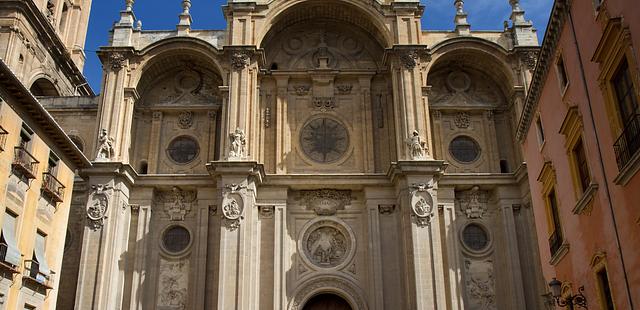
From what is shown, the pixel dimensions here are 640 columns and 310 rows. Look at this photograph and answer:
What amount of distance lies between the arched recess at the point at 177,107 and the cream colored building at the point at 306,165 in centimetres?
7

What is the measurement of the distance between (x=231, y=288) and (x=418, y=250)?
737cm

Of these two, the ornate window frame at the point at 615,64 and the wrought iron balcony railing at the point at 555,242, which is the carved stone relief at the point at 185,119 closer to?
the wrought iron balcony railing at the point at 555,242

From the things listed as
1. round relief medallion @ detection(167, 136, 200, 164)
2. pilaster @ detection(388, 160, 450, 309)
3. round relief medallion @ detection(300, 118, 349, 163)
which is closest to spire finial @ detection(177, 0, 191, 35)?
round relief medallion @ detection(167, 136, 200, 164)

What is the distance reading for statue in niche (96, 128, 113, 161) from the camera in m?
25.6

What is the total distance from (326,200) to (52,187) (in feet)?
37.0

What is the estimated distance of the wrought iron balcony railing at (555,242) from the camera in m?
18.2

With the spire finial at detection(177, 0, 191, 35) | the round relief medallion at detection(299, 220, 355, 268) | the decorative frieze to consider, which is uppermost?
the spire finial at detection(177, 0, 191, 35)

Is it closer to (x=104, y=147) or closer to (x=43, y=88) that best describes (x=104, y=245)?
(x=104, y=147)

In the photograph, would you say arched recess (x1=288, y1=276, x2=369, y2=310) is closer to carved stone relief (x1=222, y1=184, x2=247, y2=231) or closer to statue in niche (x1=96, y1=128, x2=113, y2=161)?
carved stone relief (x1=222, y1=184, x2=247, y2=231)

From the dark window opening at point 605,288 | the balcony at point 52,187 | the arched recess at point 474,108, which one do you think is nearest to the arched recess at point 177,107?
the balcony at point 52,187

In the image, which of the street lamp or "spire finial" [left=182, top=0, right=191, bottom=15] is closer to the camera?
the street lamp

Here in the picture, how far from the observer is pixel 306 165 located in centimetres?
2766

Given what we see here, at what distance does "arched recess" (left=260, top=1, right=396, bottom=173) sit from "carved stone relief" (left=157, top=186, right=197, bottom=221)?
3.76 m

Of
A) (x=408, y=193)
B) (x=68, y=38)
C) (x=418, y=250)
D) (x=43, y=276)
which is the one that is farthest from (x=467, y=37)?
(x=68, y=38)
